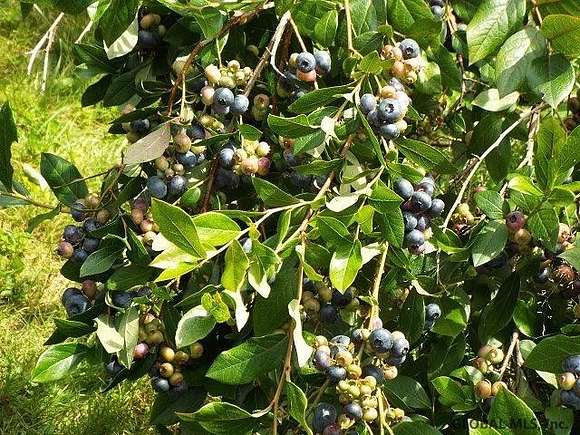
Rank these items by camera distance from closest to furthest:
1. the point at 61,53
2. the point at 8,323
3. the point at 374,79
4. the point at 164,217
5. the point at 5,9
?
the point at 164,217
the point at 374,79
the point at 8,323
the point at 61,53
the point at 5,9

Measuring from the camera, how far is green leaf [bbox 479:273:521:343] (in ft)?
3.82

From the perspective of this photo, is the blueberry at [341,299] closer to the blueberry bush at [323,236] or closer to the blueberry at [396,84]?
the blueberry bush at [323,236]

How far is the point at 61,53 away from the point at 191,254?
8.62 feet

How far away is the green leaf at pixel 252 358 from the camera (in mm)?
1069

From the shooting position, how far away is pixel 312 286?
114 centimetres

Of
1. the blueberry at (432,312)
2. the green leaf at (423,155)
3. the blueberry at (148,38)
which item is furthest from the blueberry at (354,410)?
the blueberry at (148,38)

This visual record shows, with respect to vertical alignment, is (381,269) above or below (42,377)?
above

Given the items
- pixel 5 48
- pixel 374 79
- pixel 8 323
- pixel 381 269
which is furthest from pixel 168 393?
pixel 5 48

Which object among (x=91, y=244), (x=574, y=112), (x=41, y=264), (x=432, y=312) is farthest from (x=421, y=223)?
(x=41, y=264)

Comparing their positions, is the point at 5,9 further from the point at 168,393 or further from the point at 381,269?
the point at 381,269

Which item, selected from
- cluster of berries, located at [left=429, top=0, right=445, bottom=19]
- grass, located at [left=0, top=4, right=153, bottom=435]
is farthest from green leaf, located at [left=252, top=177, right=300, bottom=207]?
grass, located at [left=0, top=4, right=153, bottom=435]

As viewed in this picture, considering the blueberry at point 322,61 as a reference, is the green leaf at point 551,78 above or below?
above

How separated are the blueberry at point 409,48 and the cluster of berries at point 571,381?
→ 0.43 meters

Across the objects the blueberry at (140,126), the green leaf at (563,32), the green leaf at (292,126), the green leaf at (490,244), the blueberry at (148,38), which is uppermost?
the green leaf at (563,32)
